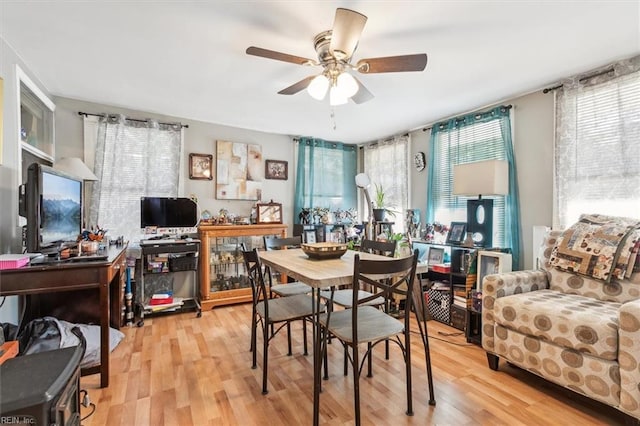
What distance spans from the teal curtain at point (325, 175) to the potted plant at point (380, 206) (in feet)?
1.74

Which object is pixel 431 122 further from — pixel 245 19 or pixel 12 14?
pixel 12 14

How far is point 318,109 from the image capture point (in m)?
3.43

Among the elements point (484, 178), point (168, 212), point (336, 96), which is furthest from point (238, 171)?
point (484, 178)

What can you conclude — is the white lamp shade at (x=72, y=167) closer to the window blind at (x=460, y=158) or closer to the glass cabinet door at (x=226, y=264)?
the glass cabinet door at (x=226, y=264)

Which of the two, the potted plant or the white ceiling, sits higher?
the white ceiling

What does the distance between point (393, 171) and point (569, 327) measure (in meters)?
3.02

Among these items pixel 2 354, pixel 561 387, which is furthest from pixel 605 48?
pixel 2 354

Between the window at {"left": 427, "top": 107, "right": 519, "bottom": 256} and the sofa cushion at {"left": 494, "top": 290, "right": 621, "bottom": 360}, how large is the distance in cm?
98

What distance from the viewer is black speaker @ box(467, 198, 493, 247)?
9.69ft

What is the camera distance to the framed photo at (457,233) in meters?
3.21

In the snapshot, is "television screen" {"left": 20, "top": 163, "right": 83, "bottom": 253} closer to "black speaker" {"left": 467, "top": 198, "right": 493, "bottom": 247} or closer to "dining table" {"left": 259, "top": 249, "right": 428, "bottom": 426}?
"dining table" {"left": 259, "top": 249, "right": 428, "bottom": 426}

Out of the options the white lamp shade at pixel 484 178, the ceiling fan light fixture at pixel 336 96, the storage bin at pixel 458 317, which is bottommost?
the storage bin at pixel 458 317

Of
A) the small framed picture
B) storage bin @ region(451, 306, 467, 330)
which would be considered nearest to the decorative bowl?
storage bin @ region(451, 306, 467, 330)

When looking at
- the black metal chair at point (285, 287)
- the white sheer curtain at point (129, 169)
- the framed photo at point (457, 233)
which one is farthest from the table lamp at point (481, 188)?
the white sheer curtain at point (129, 169)
